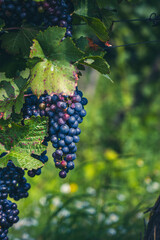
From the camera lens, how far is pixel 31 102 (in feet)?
3.32

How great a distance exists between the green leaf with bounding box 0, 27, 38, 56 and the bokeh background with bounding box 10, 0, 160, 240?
356mm

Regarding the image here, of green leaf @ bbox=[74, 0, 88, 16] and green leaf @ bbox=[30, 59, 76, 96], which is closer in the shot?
green leaf @ bbox=[30, 59, 76, 96]

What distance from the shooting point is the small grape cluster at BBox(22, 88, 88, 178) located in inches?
36.0

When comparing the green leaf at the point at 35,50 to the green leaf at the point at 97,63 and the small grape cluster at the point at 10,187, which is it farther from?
the small grape cluster at the point at 10,187

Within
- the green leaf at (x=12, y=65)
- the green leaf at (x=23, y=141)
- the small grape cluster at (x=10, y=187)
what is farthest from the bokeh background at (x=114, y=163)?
the small grape cluster at (x=10, y=187)

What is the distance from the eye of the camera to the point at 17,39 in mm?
980

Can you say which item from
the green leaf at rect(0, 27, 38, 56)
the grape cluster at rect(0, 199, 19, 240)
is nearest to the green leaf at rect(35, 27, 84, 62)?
the green leaf at rect(0, 27, 38, 56)

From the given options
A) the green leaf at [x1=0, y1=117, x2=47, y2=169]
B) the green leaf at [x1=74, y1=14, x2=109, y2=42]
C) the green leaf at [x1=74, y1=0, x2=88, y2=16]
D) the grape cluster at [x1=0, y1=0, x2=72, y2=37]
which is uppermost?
the green leaf at [x1=74, y1=0, x2=88, y2=16]

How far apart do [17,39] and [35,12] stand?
0.11 metres

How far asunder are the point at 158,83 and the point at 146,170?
1886 millimetres

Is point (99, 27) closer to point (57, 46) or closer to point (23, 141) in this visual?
point (57, 46)

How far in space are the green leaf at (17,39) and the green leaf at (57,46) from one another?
0.10m

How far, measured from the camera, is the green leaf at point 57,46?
2.86 ft

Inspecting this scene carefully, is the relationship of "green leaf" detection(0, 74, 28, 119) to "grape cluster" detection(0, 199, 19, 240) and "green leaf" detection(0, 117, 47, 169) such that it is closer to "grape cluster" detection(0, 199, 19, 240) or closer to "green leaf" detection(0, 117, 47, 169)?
"green leaf" detection(0, 117, 47, 169)
